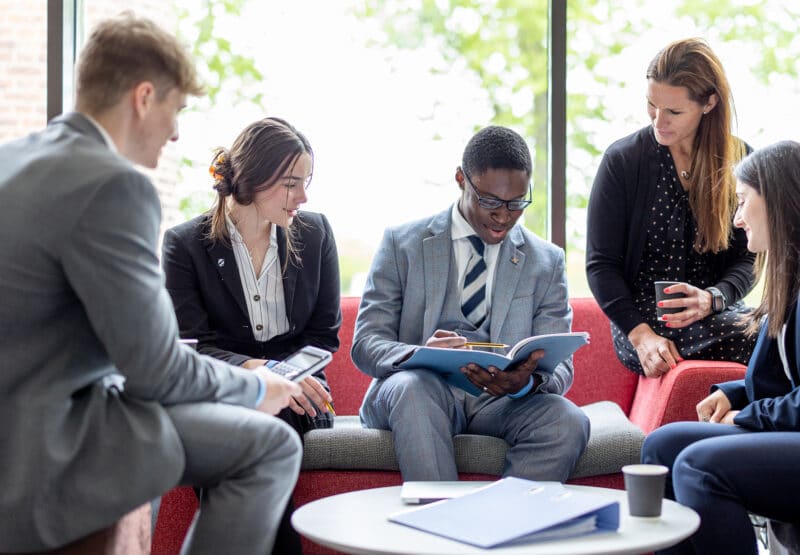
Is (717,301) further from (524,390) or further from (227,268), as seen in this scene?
(227,268)

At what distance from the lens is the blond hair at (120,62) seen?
1.89 m

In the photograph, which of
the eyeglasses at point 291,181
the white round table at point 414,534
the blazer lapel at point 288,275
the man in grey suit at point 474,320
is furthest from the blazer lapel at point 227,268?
the white round table at point 414,534

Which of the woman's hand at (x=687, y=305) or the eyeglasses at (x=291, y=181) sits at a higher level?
the eyeglasses at (x=291, y=181)

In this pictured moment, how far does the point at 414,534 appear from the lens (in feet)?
5.94

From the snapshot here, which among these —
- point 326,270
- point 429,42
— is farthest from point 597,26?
point 326,270

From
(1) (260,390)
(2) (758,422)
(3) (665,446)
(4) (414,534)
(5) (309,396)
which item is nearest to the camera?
(4) (414,534)

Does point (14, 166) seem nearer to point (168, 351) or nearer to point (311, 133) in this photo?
point (168, 351)

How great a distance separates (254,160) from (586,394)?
1413 mm

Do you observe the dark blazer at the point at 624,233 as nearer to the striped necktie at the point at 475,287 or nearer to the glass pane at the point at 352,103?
the striped necktie at the point at 475,287

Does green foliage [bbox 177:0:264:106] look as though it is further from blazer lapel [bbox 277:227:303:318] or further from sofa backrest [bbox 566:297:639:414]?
sofa backrest [bbox 566:297:639:414]

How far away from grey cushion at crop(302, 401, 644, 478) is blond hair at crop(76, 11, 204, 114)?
1.23 metres

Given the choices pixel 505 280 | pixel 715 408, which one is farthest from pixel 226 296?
pixel 715 408

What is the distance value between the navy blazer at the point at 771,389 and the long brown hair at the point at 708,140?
0.66 m

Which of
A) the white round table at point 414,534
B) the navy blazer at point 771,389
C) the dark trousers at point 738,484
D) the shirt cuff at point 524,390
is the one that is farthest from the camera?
the shirt cuff at point 524,390
